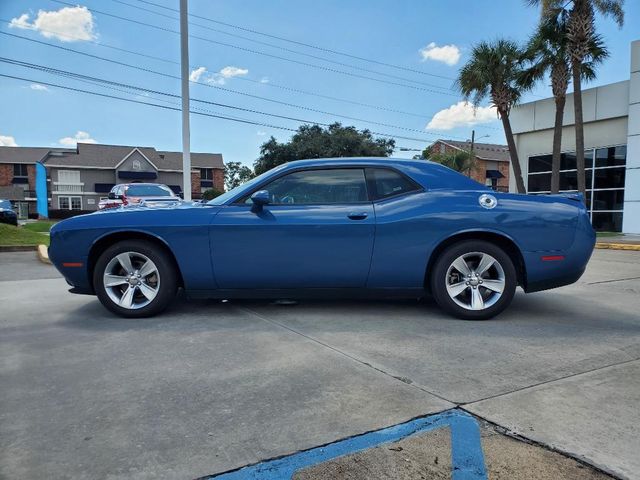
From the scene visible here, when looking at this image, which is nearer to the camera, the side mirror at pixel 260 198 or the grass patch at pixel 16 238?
the side mirror at pixel 260 198

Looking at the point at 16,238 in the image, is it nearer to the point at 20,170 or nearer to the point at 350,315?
the point at 350,315

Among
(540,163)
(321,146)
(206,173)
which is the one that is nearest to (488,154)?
(321,146)

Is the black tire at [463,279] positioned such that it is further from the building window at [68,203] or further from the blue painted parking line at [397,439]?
the building window at [68,203]

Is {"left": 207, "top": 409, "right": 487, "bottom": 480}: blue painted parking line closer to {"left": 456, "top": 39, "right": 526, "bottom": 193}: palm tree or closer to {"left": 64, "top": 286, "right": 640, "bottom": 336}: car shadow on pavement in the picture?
{"left": 64, "top": 286, "right": 640, "bottom": 336}: car shadow on pavement

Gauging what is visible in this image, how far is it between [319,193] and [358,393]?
2263 millimetres

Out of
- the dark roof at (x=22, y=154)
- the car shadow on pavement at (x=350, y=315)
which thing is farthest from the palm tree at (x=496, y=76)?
the dark roof at (x=22, y=154)

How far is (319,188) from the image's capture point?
4641 millimetres

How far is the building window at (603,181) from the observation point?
Answer: 20172mm

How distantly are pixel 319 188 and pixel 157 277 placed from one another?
1.75 meters

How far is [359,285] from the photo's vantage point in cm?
452

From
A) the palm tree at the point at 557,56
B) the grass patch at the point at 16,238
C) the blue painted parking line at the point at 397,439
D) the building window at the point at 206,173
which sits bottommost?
the blue painted parking line at the point at 397,439

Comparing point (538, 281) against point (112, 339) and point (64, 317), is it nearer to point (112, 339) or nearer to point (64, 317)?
point (112, 339)

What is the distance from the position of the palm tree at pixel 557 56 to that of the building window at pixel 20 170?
198ft

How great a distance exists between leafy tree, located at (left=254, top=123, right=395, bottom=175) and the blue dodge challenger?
37.4 meters
